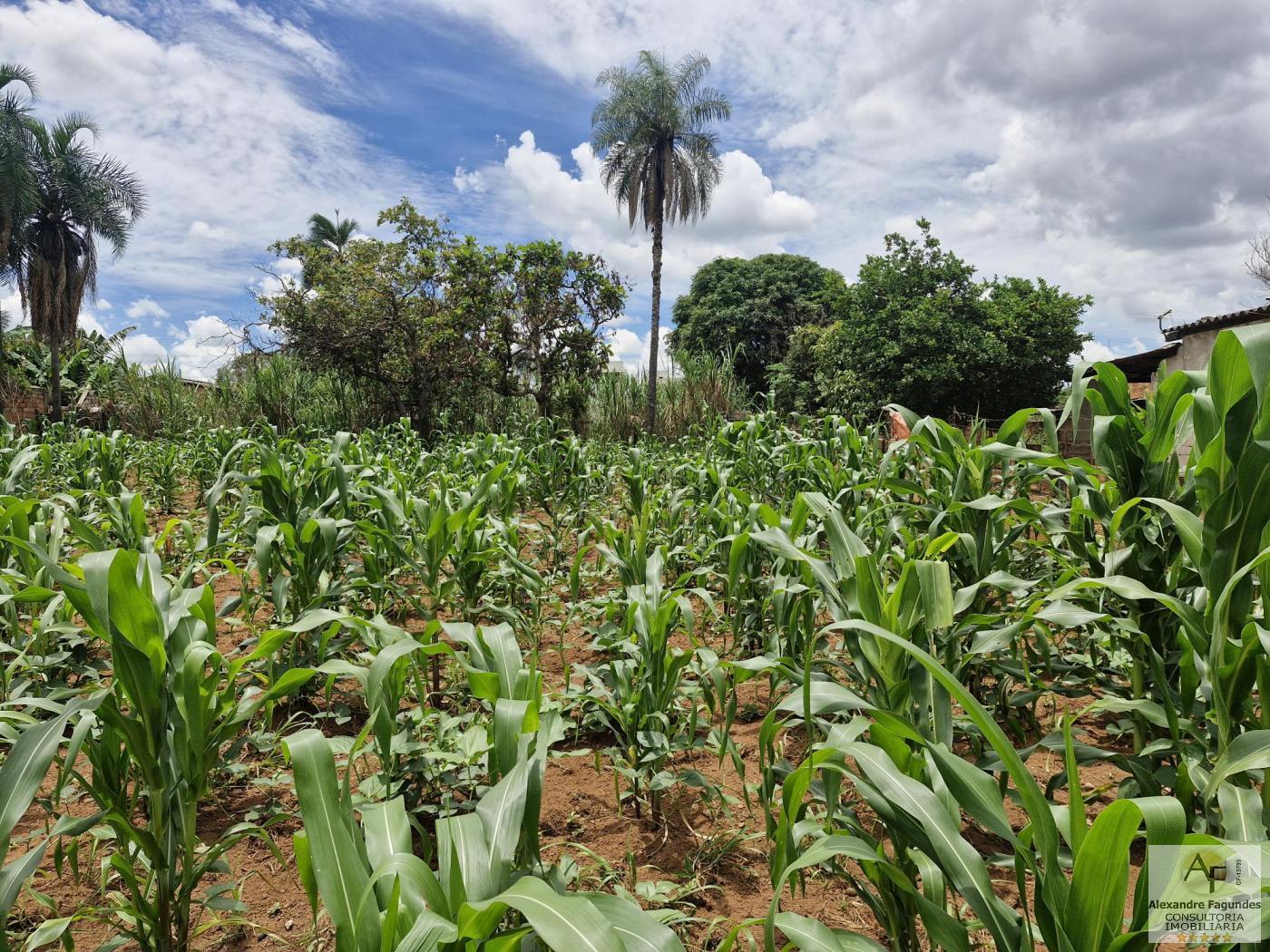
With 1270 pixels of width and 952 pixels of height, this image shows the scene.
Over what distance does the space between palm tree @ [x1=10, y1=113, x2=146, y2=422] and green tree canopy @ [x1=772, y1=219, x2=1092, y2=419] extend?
23.6m

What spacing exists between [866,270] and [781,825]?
18.3 meters

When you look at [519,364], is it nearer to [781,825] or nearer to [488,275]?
[488,275]

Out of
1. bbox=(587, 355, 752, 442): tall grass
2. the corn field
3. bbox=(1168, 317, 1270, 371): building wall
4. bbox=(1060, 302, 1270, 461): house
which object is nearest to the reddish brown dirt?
the corn field

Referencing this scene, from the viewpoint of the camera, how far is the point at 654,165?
18.3m

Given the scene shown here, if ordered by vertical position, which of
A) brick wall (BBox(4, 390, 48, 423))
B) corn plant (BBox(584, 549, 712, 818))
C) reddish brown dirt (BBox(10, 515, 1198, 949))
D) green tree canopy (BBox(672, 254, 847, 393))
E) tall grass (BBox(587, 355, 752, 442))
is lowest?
reddish brown dirt (BBox(10, 515, 1198, 949))

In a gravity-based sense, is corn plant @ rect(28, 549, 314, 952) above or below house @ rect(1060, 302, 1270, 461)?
below

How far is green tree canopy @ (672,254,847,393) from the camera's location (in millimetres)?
28109

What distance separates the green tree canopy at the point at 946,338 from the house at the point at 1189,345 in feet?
7.81

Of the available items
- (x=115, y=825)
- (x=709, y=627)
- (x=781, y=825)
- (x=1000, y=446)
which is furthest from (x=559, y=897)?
(x=709, y=627)

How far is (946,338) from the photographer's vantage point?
16.0m

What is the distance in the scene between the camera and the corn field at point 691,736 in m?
1.05

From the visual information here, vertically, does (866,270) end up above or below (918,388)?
above

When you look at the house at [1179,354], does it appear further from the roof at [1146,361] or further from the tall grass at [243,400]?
the tall grass at [243,400]

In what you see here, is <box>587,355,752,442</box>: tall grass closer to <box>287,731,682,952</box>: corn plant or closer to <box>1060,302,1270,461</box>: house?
<box>1060,302,1270,461</box>: house
